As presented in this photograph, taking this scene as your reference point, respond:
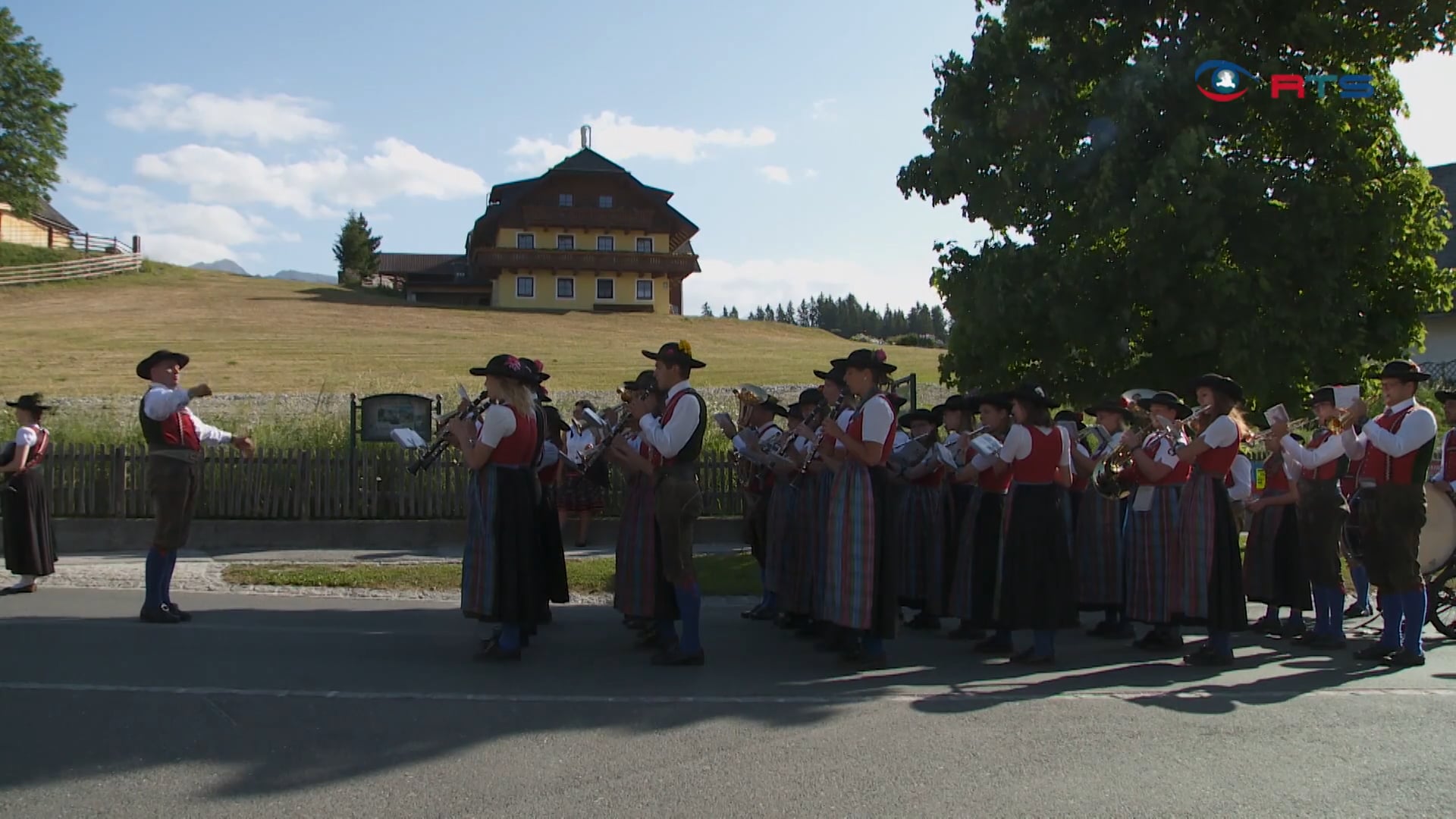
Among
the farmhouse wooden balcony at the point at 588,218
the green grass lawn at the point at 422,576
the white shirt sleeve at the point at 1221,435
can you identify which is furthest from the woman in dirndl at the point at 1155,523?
the farmhouse wooden balcony at the point at 588,218

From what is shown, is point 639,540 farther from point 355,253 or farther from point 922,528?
point 355,253

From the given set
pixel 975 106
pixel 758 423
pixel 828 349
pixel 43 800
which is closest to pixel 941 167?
pixel 975 106

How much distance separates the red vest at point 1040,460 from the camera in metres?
7.45

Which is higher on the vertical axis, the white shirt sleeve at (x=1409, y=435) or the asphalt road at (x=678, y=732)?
the white shirt sleeve at (x=1409, y=435)

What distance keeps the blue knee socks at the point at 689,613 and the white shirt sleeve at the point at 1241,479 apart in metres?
4.42

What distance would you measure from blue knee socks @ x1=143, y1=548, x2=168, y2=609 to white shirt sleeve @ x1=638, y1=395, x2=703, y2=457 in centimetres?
395

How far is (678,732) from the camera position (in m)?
5.48

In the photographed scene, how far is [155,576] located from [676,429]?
166 inches

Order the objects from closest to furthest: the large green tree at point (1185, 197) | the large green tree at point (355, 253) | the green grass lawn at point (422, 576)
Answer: the green grass lawn at point (422, 576) → the large green tree at point (1185, 197) → the large green tree at point (355, 253)

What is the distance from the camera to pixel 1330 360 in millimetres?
11781

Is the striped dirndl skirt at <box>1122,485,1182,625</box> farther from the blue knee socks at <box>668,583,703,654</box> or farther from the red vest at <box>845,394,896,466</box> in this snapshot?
the blue knee socks at <box>668,583,703,654</box>

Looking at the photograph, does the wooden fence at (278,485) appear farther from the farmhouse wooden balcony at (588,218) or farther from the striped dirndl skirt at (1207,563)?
the farmhouse wooden balcony at (588,218)

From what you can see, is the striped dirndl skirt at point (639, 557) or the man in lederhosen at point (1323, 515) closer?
the striped dirndl skirt at point (639, 557)

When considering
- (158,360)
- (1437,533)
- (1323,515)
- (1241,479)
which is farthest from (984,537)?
(158,360)
